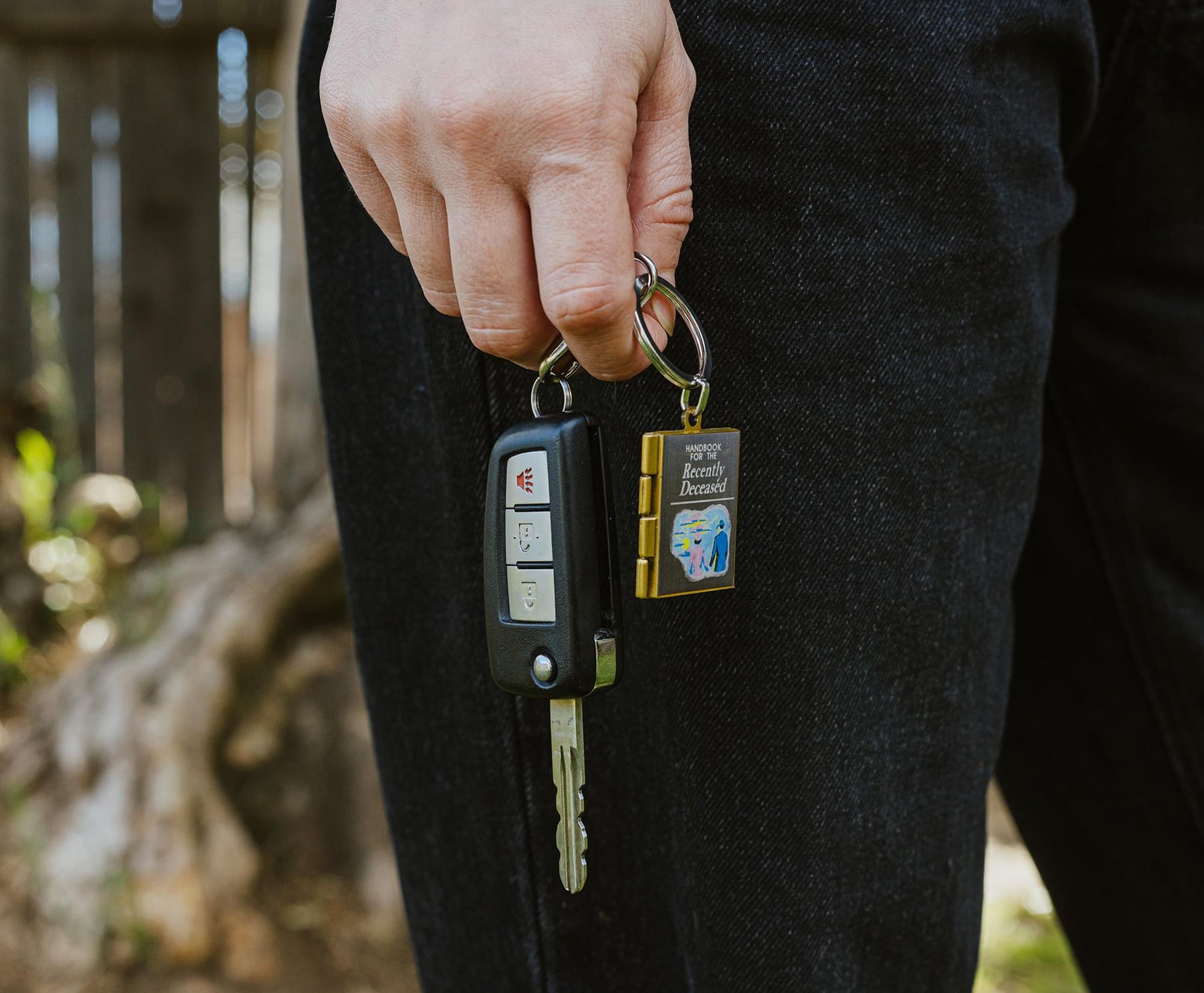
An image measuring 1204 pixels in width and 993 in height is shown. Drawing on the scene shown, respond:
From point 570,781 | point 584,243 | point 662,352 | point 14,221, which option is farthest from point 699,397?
point 14,221

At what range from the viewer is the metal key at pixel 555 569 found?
1.76 feet

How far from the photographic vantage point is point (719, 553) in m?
0.56

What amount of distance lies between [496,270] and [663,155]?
4.0 inches

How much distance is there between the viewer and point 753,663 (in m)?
0.58

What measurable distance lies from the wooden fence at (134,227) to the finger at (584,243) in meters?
3.03

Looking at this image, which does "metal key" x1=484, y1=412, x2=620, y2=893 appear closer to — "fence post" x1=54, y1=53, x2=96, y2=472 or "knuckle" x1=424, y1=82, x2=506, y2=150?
"knuckle" x1=424, y1=82, x2=506, y2=150

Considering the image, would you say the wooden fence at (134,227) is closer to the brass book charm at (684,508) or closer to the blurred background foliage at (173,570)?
the blurred background foliage at (173,570)

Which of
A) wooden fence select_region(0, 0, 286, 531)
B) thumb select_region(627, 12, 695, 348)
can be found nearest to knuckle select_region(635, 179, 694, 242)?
thumb select_region(627, 12, 695, 348)

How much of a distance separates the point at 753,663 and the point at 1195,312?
0.45 meters

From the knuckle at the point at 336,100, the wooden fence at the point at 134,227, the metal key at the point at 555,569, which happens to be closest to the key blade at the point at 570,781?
the metal key at the point at 555,569

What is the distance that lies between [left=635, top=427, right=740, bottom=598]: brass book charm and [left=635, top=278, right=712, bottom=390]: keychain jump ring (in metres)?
0.03

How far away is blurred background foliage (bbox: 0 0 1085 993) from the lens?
1841 millimetres

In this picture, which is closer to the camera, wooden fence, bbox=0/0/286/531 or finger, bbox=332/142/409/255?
finger, bbox=332/142/409/255

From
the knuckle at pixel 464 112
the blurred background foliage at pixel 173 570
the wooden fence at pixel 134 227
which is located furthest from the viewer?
the wooden fence at pixel 134 227
